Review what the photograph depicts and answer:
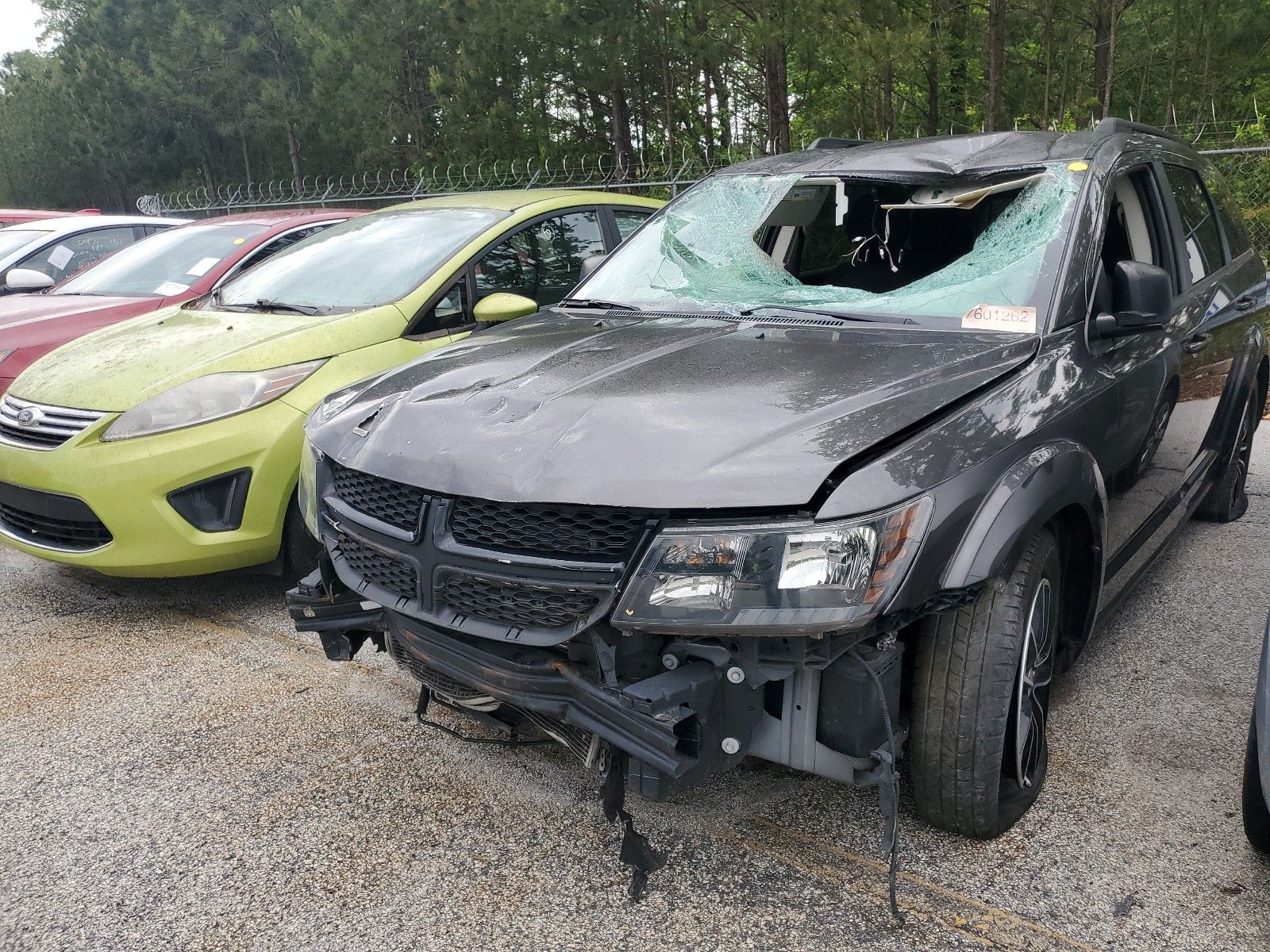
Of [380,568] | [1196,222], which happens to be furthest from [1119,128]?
[380,568]

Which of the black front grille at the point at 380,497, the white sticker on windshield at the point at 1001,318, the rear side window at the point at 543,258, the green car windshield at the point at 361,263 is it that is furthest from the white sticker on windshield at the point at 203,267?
the white sticker on windshield at the point at 1001,318

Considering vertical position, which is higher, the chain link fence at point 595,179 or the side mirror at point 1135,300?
the chain link fence at point 595,179

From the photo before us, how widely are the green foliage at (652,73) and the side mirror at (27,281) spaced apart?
6.75 m

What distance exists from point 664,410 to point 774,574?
52 cm

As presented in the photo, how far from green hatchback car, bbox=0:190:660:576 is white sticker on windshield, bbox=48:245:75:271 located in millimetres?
3691

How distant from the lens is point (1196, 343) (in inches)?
142

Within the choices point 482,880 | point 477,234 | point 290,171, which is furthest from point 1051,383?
point 290,171

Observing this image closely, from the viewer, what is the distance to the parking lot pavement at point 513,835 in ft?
7.59

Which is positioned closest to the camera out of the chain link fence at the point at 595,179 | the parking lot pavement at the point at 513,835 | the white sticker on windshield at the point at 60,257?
the parking lot pavement at the point at 513,835

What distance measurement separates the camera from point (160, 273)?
6.11m

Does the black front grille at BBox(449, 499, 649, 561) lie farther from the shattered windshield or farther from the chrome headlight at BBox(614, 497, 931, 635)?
the shattered windshield

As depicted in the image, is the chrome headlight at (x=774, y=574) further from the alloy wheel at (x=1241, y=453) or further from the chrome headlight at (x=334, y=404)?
the alloy wheel at (x=1241, y=453)

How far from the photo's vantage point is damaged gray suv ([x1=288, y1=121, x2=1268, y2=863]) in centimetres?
209

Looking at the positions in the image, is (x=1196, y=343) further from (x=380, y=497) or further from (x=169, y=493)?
(x=169, y=493)
